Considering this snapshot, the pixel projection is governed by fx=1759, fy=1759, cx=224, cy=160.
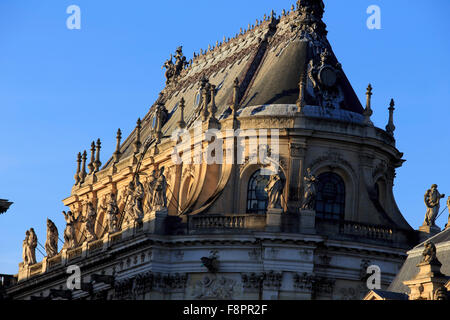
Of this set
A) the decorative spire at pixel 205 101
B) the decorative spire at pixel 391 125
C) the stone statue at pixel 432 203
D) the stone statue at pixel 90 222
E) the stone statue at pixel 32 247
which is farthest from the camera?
the stone statue at pixel 32 247

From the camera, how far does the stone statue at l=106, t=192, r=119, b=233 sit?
94.2 metres

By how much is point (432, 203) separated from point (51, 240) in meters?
26.0

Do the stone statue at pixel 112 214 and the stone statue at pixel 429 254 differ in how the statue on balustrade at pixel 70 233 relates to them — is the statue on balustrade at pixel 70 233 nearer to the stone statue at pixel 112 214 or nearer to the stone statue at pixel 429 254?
the stone statue at pixel 112 214

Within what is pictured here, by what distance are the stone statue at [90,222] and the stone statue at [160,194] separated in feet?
35.2

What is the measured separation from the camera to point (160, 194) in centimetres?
8756

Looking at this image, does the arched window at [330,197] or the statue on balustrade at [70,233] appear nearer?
the arched window at [330,197]

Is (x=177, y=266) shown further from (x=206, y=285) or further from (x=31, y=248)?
(x=31, y=248)

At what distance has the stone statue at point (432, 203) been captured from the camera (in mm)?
88062

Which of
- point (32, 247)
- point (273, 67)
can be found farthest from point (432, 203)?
point (32, 247)

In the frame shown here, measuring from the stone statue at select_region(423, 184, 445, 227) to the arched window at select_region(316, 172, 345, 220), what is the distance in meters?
4.29

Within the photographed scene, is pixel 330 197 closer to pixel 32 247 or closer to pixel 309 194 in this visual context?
pixel 309 194

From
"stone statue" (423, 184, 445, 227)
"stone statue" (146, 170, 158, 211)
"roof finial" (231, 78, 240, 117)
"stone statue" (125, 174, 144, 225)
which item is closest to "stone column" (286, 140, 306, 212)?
"roof finial" (231, 78, 240, 117)

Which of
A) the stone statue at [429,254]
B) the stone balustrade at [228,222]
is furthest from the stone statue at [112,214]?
the stone statue at [429,254]

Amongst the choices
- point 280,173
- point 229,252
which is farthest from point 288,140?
point 229,252
